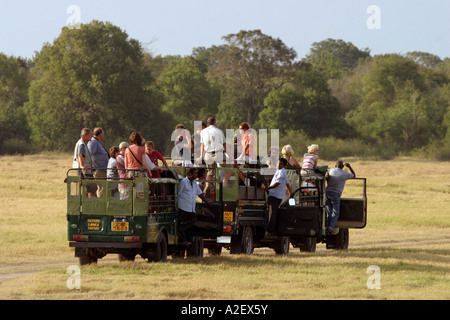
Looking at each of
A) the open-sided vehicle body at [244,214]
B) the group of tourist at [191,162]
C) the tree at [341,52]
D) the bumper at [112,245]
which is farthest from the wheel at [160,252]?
the tree at [341,52]

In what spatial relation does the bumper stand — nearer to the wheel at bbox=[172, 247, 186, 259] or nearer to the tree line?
the wheel at bbox=[172, 247, 186, 259]

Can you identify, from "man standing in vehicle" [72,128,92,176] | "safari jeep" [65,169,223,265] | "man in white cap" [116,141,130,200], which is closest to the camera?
"safari jeep" [65,169,223,265]

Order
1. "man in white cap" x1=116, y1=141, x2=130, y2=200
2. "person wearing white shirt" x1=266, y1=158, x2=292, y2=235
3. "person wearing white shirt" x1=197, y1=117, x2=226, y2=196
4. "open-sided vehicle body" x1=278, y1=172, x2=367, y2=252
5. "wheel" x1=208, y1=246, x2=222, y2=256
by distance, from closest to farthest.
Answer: "man in white cap" x1=116, y1=141, x2=130, y2=200 < "person wearing white shirt" x1=266, y1=158, x2=292, y2=235 < "open-sided vehicle body" x1=278, y1=172, x2=367, y2=252 < "person wearing white shirt" x1=197, y1=117, x2=226, y2=196 < "wheel" x1=208, y1=246, x2=222, y2=256

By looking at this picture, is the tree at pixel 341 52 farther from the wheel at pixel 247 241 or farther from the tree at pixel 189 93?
the wheel at pixel 247 241

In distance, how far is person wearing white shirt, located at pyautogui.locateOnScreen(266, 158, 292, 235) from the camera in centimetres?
1778

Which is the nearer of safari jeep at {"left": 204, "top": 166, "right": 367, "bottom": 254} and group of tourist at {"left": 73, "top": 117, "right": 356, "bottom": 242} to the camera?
group of tourist at {"left": 73, "top": 117, "right": 356, "bottom": 242}

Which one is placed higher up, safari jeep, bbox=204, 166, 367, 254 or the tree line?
the tree line

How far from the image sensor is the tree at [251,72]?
251ft

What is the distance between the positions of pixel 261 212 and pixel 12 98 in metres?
60.5

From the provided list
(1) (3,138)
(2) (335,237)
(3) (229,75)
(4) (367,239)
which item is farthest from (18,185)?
(3) (229,75)

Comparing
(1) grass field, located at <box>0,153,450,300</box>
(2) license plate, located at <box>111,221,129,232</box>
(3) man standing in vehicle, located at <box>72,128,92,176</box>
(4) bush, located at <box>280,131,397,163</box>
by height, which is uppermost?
(4) bush, located at <box>280,131,397,163</box>

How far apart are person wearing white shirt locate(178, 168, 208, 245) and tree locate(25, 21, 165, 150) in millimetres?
48148

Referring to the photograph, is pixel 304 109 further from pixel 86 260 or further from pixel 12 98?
pixel 86 260

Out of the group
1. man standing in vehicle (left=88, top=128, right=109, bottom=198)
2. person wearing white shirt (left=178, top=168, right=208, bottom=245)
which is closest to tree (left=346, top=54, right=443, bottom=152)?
person wearing white shirt (left=178, top=168, right=208, bottom=245)
